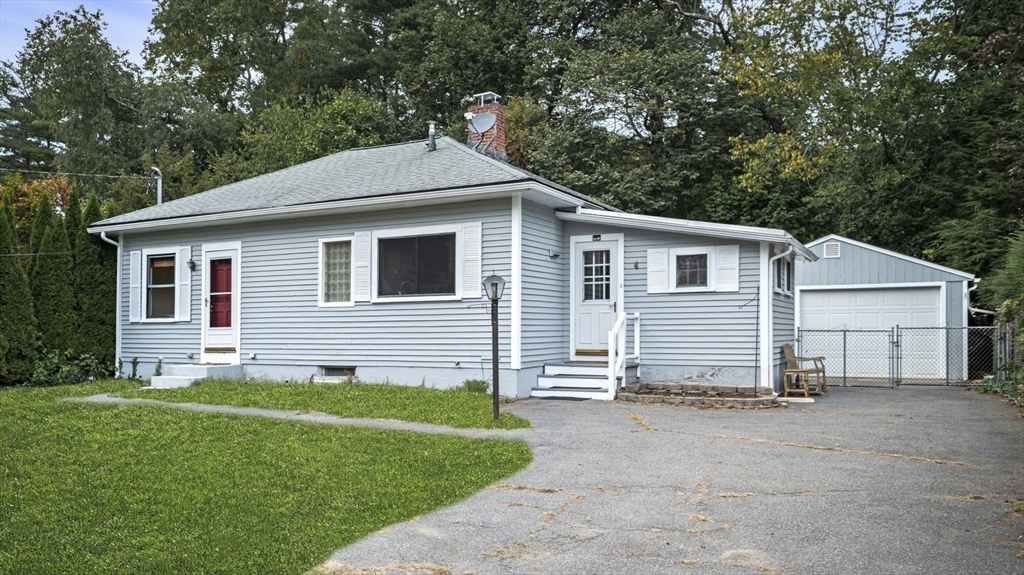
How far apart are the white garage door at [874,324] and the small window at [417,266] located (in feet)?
31.1

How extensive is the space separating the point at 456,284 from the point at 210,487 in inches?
267

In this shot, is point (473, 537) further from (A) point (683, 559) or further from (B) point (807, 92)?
(B) point (807, 92)

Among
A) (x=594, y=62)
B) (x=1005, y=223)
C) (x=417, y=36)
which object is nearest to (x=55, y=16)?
(x=417, y=36)

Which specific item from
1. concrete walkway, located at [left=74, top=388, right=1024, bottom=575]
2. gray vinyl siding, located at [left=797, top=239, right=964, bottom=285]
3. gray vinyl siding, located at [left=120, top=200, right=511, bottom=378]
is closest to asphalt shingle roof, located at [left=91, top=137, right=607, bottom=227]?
gray vinyl siding, located at [left=120, top=200, right=511, bottom=378]

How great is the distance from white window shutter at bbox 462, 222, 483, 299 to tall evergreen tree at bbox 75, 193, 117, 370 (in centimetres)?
800

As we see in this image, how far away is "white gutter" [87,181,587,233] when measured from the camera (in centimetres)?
1173

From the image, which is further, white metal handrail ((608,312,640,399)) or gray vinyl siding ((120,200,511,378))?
gray vinyl siding ((120,200,511,378))

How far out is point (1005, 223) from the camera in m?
17.8

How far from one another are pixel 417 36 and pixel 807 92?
13571 mm

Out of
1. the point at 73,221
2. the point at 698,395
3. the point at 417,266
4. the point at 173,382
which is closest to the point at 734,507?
the point at 698,395

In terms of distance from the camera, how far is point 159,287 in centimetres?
1544

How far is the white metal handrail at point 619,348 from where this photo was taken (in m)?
11.7

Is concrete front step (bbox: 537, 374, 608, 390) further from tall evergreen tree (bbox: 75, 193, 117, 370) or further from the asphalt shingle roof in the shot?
tall evergreen tree (bbox: 75, 193, 117, 370)

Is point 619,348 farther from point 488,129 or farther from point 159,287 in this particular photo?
point 159,287
